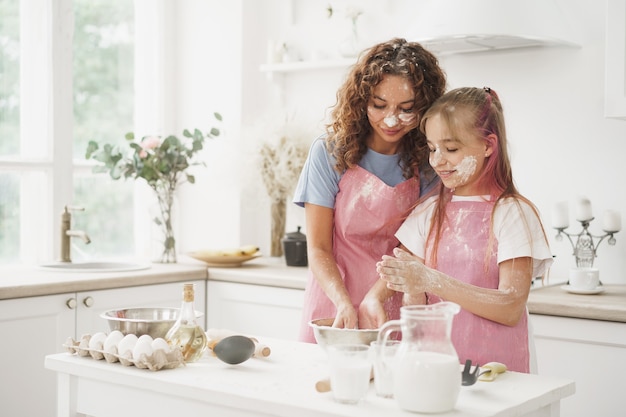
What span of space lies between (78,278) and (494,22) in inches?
65.6

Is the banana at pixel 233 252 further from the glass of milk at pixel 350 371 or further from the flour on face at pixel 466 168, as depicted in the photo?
the glass of milk at pixel 350 371

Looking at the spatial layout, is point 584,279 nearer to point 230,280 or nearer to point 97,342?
point 230,280

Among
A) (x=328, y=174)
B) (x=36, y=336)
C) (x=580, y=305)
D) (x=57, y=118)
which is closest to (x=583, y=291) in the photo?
(x=580, y=305)

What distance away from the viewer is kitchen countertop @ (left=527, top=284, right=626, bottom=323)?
2.47 metres

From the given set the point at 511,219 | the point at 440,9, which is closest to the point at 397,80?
the point at 511,219

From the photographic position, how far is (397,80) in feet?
6.85

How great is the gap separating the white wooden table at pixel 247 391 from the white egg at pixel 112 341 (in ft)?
0.11

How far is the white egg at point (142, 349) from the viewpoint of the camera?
5.59 feet

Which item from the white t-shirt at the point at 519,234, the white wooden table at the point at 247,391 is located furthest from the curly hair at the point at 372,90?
the white wooden table at the point at 247,391

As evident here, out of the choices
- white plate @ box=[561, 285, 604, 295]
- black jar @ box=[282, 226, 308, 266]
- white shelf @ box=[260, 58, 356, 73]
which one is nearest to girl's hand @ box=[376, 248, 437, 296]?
white plate @ box=[561, 285, 604, 295]

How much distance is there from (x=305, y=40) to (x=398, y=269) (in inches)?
91.2

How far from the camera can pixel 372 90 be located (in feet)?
6.91

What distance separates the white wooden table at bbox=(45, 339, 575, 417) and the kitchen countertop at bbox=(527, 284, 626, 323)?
888mm

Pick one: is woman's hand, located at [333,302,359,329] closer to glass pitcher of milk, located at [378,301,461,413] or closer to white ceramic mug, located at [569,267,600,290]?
glass pitcher of milk, located at [378,301,461,413]
